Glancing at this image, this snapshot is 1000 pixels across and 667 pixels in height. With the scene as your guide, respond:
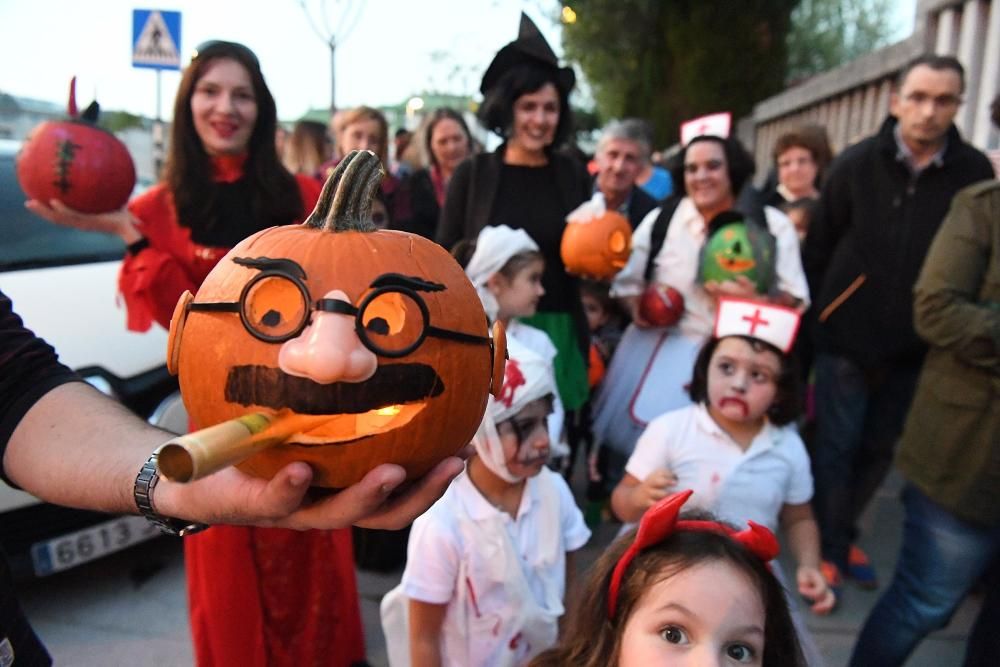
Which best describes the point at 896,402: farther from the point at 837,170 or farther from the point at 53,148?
the point at 53,148

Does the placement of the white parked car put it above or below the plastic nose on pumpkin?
below

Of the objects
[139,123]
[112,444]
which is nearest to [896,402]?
[112,444]

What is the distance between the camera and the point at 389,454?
1.29m

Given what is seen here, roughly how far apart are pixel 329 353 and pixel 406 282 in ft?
0.73

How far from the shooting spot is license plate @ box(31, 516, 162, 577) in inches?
128

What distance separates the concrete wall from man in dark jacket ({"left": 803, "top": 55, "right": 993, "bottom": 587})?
1.44 meters

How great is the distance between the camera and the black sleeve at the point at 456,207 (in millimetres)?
3787

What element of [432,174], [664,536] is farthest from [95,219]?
[432,174]

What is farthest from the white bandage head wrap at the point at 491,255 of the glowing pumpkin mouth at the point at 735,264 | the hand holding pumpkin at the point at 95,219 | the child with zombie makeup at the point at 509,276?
the hand holding pumpkin at the point at 95,219

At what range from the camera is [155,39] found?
24.5 feet

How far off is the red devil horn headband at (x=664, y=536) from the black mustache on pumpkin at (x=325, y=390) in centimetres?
79

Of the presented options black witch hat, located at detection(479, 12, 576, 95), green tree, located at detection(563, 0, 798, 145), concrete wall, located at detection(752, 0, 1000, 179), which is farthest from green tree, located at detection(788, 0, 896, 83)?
black witch hat, located at detection(479, 12, 576, 95)

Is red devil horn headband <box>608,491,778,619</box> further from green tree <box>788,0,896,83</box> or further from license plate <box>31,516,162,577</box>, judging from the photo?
green tree <box>788,0,896,83</box>

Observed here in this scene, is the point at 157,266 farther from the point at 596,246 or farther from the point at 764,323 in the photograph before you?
the point at 764,323
